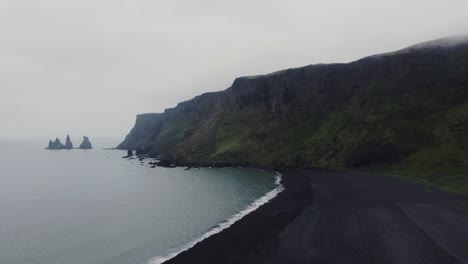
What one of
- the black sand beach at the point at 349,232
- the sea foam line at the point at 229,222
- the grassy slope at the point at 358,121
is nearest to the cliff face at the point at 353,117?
the grassy slope at the point at 358,121

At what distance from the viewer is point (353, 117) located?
139 m

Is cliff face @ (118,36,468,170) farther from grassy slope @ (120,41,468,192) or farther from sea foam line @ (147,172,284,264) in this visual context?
sea foam line @ (147,172,284,264)

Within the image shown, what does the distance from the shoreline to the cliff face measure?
61.7 meters

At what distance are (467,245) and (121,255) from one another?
39.6 m

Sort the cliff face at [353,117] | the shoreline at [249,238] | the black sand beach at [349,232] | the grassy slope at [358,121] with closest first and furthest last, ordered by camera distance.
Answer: the black sand beach at [349,232], the shoreline at [249,238], the grassy slope at [358,121], the cliff face at [353,117]

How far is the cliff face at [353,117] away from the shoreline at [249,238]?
6170 cm

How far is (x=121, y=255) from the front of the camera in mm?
42750

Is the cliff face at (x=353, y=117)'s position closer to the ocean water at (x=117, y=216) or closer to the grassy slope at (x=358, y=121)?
the grassy slope at (x=358, y=121)

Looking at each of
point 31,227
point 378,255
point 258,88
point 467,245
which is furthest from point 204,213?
point 258,88

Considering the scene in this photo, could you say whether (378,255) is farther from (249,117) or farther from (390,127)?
(249,117)

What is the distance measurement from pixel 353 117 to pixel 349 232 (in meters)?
101

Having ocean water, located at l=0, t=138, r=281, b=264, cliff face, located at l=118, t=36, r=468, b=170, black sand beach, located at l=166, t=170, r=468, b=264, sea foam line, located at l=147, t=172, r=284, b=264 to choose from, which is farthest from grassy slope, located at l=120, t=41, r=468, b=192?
sea foam line, located at l=147, t=172, r=284, b=264

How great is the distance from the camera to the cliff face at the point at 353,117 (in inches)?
4513

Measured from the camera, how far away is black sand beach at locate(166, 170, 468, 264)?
36.5m
